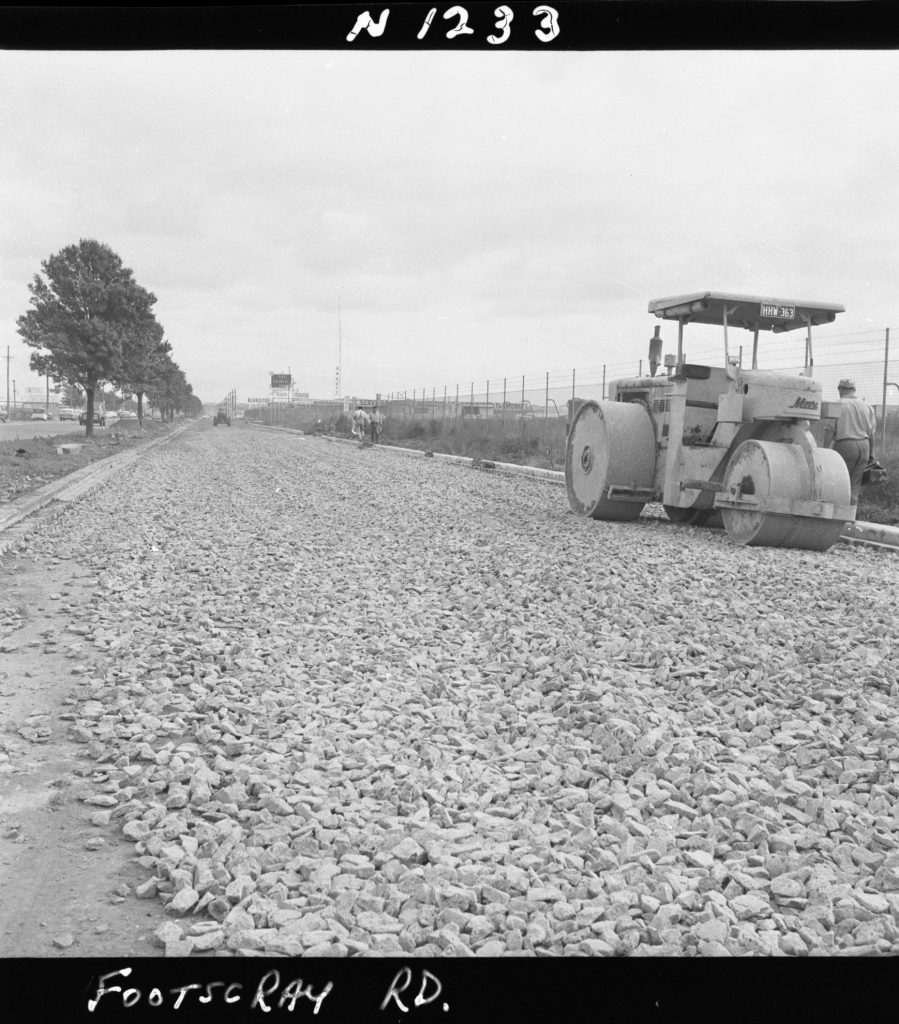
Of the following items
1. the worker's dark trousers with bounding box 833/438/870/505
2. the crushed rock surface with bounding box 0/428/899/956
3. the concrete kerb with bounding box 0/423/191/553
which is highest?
the worker's dark trousers with bounding box 833/438/870/505

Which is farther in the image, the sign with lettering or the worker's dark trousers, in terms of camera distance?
the worker's dark trousers

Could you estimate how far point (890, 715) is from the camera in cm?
454

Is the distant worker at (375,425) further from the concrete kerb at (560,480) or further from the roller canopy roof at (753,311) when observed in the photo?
the roller canopy roof at (753,311)

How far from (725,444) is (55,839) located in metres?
8.61

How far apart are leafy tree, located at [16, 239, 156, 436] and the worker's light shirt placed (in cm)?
2686

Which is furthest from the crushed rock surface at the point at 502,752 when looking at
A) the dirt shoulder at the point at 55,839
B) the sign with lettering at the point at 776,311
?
the sign with lettering at the point at 776,311

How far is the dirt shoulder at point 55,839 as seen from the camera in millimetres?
2775

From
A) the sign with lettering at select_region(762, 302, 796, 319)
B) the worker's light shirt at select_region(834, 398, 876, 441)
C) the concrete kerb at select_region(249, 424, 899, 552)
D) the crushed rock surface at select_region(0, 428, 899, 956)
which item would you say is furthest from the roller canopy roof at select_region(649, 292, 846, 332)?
the crushed rock surface at select_region(0, 428, 899, 956)

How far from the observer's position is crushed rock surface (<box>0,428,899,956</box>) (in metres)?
2.88

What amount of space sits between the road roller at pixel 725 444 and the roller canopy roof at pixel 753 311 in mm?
12

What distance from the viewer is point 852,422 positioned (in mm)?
11195

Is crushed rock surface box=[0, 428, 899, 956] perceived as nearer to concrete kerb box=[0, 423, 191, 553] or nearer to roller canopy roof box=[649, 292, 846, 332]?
roller canopy roof box=[649, 292, 846, 332]
